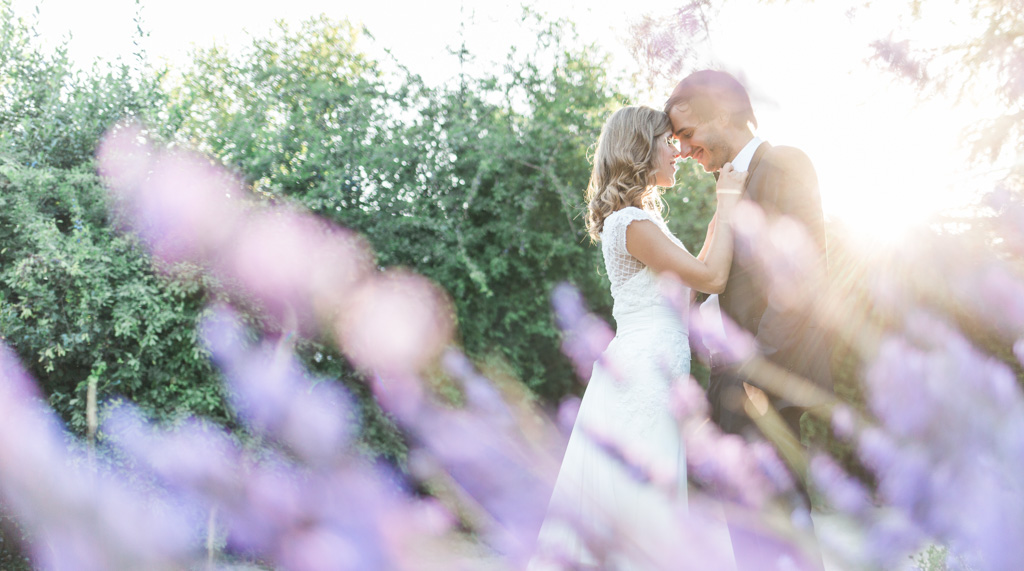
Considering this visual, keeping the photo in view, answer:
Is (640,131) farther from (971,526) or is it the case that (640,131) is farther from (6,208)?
(6,208)

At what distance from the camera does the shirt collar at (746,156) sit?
2439 mm

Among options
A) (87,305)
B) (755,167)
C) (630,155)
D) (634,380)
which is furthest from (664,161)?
(87,305)

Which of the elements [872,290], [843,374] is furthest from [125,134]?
[843,374]

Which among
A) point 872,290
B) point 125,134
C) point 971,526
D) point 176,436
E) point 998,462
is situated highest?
point 872,290

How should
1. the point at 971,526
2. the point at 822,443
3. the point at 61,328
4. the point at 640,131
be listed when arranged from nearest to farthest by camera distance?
the point at 640,131
the point at 971,526
the point at 61,328
the point at 822,443

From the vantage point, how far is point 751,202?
2.35m

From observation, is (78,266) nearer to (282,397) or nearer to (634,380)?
(282,397)

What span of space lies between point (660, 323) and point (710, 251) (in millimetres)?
379

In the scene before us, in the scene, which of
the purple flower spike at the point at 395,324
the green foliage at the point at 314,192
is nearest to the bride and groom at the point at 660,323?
the green foliage at the point at 314,192

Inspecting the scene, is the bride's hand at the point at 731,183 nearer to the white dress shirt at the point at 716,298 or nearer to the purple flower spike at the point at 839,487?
the white dress shirt at the point at 716,298

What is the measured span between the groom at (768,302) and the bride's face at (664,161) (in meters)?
0.22

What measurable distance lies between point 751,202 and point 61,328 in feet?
14.2

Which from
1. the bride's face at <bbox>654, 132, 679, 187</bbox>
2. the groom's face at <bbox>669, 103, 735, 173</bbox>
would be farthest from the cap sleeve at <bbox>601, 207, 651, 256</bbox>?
the groom's face at <bbox>669, 103, 735, 173</bbox>

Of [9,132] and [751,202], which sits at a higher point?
[751,202]
